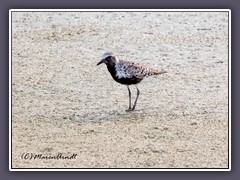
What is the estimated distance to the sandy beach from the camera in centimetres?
977

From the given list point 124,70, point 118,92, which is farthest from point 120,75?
point 118,92

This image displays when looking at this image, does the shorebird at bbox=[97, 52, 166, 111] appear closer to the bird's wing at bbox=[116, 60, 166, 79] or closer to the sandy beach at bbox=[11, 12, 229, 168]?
the bird's wing at bbox=[116, 60, 166, 79]

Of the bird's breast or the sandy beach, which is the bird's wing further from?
the sandy beach

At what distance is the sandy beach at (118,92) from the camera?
32.1ft

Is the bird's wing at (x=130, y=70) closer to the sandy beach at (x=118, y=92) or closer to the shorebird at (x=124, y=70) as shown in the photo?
the shorebird at (x=124, y=70)

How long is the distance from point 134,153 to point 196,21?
8.72ft

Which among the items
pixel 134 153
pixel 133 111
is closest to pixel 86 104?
pixel 133 111

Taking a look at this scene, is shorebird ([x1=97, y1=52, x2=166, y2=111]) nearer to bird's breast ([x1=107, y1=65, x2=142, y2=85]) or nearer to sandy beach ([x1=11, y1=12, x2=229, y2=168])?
bird's breast ([x1=107, y1=65, x2=142, y2=85])

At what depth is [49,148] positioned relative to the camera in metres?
9.83

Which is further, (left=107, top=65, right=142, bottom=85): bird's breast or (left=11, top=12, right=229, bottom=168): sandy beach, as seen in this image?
(left=107, top=65, right=142, bottom=85): bird's breast

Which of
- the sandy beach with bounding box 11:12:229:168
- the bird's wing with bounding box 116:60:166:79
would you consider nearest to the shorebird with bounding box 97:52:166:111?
the bird's wing with bounding box 116:60:166:79

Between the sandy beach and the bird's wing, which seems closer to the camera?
the sandy beach

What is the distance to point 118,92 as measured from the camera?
1112 centimetres

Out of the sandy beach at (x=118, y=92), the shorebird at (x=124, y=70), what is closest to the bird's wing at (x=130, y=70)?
the shorebird at (x=124, y=70)
